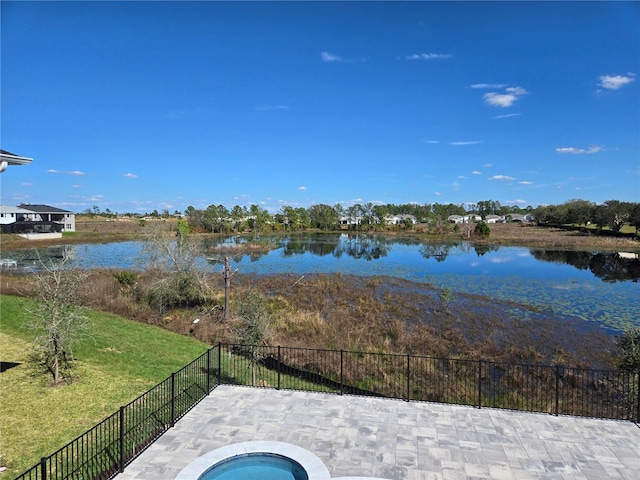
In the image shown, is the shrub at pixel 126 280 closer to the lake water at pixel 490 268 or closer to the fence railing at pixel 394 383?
the lake water at pixel 490 268

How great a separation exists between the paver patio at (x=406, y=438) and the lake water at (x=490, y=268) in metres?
14.1

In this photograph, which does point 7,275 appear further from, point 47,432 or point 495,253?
point 495,253

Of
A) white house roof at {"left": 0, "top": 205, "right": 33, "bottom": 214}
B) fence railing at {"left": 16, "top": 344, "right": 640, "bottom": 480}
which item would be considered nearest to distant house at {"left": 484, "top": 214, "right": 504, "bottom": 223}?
white house roof at {"left": 0, "top": 205, "right": 33, "bottom": 214}

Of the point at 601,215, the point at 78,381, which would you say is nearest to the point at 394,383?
the point at 78,381

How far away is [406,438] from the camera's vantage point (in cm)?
935

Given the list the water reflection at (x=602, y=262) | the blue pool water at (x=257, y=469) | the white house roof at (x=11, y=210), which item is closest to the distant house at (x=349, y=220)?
the water reflection at (x=602, y=262)

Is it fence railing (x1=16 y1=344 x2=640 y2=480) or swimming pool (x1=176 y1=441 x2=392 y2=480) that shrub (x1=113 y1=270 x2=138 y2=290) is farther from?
swimming pool (x1=176 y1=441 x2=392 y2=480)

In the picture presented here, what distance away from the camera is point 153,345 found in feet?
57.6

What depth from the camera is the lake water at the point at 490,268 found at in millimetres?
28484

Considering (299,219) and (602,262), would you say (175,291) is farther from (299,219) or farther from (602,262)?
(299,219)

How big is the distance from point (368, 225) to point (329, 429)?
108737 millimetres

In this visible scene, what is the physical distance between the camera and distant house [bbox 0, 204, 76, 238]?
69.0m

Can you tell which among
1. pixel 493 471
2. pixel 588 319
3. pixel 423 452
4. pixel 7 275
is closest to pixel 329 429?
pixel 423 452

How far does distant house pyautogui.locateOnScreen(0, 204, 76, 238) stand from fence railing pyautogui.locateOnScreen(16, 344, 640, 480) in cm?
6293
